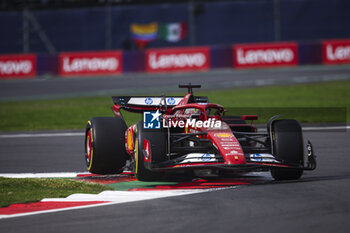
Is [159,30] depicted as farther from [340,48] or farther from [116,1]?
[340,48]

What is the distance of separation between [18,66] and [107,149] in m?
31.3

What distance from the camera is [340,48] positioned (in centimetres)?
3647

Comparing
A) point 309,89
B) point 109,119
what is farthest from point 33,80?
point 109,119

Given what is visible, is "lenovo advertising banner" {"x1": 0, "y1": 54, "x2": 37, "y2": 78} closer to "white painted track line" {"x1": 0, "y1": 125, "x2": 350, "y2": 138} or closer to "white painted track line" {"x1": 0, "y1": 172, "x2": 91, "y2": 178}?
"white painted track line" {"x1": 0, "y1": 125, "x2": 350, "y2": 138}

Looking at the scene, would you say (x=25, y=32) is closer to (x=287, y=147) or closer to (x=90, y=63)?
(x=90, y=63)

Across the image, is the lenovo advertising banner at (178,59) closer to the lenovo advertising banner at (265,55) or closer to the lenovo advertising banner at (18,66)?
the lenovo advertising banner at (265,55)

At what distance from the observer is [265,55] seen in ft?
125

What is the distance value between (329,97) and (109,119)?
14379 mm

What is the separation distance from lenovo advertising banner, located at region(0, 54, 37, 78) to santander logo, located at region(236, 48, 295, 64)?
12086 mm

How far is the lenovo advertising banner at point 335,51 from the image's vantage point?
3628cm

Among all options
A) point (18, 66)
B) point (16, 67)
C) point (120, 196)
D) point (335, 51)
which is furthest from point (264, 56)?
point (120, 196)

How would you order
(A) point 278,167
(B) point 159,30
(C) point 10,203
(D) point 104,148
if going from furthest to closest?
1. (B) point 159,30
2. (D) point 104,148
3. (A) point 278,167
4. (C) point 10,203

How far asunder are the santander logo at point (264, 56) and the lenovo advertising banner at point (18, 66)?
12.1 metres

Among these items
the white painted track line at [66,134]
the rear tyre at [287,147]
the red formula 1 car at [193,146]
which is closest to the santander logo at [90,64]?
the white painted track line at [66,134]
